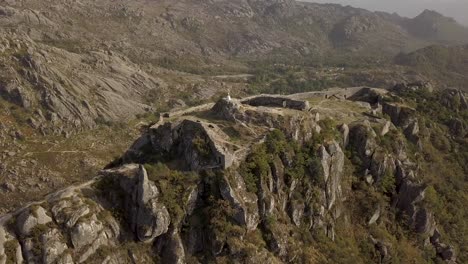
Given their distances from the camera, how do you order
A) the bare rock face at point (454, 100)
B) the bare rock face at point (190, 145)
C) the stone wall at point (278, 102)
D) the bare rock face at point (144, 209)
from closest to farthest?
1. the bare rock face at point (144, 209)
2. the bare rock face at point (190, 145)
3. the stone wall at point (278, 102)
4. the bare rock face at point (454, 100)

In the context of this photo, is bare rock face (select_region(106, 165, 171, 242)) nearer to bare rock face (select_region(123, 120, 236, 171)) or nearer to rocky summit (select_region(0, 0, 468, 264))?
rocky summit (select_region(0, 0, 468, 264))

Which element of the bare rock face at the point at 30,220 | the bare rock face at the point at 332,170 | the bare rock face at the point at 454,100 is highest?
the bare rock face at the point at 30,220

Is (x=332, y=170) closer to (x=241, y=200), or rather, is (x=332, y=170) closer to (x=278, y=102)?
(x=241, y=200)

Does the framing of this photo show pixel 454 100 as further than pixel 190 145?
Yes

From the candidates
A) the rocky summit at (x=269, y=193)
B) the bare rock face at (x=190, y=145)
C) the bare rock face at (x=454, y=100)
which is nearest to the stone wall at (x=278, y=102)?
the rocky summit at (x=269, y=193)

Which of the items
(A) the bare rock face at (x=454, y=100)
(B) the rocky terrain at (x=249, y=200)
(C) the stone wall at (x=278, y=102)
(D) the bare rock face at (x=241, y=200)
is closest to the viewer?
(B) the rocky terrain at (x=249, y=200)

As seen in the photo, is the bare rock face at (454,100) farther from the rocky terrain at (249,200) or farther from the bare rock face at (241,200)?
the bare rock face at (241,200)

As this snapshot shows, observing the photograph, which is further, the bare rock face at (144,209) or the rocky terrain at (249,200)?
the bare rock face at (144,209)

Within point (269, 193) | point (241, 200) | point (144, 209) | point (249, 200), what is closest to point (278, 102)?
point (269, 193)

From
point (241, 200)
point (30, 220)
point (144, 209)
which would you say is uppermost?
point (30, 220)

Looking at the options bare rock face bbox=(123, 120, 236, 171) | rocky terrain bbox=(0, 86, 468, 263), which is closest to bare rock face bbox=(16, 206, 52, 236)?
rocky terrain bbox=(0, 86, 468, 263)
